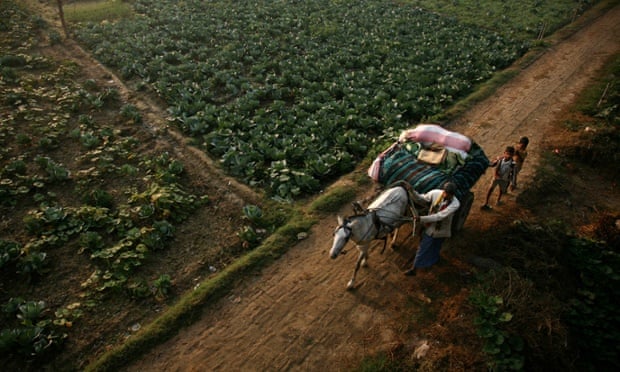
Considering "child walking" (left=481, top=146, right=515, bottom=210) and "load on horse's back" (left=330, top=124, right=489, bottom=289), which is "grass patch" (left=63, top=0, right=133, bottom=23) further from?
"child walking" (left=481, top=146, right=515, bottom=210)

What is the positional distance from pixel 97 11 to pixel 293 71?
47.9ft

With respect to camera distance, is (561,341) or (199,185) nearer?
(561,341)

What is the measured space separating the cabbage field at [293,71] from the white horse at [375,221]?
3.49 metres

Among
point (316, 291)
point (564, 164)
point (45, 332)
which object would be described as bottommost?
point (45, 332)

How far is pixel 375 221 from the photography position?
7277mm

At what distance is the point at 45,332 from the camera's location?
7129 mm

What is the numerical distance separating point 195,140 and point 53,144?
436cm

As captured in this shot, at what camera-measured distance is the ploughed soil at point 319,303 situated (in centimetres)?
683

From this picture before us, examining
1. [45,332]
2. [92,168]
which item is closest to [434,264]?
[45,332]

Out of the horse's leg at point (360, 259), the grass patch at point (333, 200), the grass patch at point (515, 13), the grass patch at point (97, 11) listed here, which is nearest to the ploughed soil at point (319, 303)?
the horse's leg at point (360, 259)

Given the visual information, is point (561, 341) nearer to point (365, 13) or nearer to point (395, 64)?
point (395, 64)

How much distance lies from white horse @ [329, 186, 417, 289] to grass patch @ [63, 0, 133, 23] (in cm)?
2212

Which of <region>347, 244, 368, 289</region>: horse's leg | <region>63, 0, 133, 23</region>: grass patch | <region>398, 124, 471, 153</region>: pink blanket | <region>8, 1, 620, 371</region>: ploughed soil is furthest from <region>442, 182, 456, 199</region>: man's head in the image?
<region>63, 0, 133, 23</region>: grass patch

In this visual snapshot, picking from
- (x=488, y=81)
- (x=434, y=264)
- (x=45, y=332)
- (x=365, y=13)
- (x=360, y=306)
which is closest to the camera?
(x=45, y=332)
